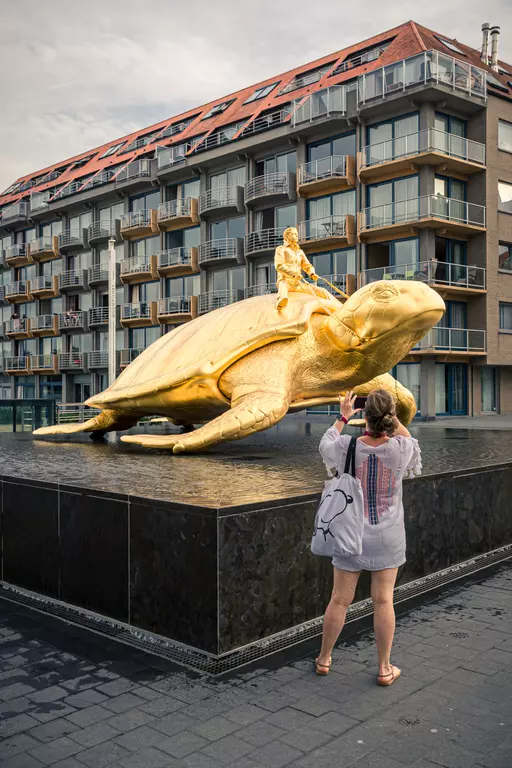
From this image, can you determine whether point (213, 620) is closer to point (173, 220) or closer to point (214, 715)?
point (214, 715)

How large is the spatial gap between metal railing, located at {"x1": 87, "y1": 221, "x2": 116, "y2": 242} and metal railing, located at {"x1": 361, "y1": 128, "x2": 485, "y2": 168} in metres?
18.2

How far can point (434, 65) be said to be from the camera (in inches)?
1055

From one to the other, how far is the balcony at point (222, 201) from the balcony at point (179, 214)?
0.83 meters

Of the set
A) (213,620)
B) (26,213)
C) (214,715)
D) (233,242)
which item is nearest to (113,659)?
(213,620)

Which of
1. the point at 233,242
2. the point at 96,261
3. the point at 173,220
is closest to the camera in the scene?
the point at 233,242

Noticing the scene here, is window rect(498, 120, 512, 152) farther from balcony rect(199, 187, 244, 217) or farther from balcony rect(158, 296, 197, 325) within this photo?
balcony rect(158, 296, 197, 325)

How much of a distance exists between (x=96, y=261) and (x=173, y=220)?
857 centimetres

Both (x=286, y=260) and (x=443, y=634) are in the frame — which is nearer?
(x=443, y=634)

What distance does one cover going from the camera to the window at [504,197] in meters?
29.7

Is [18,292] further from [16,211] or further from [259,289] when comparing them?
[259,289]

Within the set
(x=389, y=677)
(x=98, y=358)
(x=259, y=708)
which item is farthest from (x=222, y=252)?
(x=259, y=708)

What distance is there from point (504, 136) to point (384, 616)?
30.5 metres

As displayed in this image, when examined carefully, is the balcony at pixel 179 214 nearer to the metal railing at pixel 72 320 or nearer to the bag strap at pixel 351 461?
the metal railing at pixel 72 320

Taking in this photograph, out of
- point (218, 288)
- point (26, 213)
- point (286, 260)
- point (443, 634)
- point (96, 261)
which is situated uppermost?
point (26, 213)
